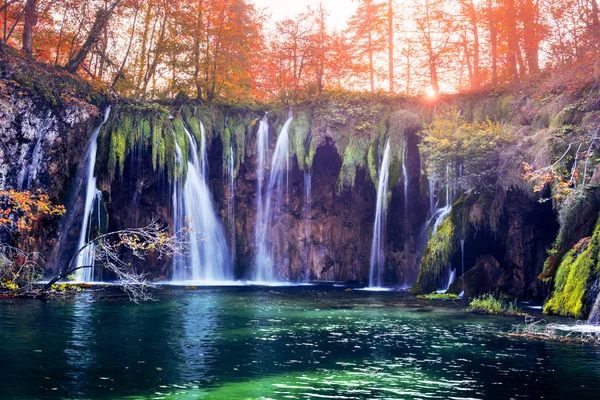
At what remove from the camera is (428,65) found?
3572 centimetres

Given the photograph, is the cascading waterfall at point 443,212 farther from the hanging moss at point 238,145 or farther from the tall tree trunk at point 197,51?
the tall tree trunk at point 197,51

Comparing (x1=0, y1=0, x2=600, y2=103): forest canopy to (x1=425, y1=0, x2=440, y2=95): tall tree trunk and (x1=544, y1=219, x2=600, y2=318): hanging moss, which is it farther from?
(x1=544, y1=219, x2=600, y2=318): hanging moss

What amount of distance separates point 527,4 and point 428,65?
747 cm

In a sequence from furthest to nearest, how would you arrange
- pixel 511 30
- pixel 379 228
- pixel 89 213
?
pixel 511 30 → pixel 379 228 → pixel 89 213

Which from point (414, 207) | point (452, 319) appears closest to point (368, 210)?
point (414, 207)

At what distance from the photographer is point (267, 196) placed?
31.3m

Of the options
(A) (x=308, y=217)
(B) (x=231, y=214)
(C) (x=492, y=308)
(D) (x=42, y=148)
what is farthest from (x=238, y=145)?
(C) (x=492, y=308)

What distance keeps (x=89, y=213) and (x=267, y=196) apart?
9.42 metres

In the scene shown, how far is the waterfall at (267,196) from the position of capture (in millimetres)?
30734

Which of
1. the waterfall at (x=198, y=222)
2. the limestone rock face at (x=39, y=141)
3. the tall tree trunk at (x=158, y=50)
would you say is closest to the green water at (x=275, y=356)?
the limestone rock face at (x=39, y=141)

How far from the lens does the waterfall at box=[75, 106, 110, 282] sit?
2631cm

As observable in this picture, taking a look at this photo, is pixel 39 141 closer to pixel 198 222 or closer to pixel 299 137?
pixel 198 222

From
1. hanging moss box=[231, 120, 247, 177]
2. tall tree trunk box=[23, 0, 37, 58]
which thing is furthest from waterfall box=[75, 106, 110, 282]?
hanging moss box=[231, 120, 247, 177]

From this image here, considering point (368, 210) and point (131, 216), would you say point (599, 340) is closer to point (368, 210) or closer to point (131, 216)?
point (368, 210)
